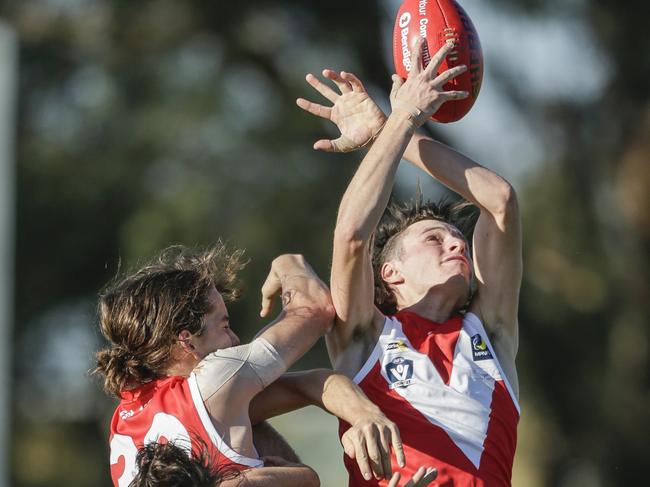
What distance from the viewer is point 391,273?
5.13m

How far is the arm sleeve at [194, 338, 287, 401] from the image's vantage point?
4.20m

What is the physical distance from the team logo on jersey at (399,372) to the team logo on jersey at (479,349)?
0.26 m

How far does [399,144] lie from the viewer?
15.0 ft

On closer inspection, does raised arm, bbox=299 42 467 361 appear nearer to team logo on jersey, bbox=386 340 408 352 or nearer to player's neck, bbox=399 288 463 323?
team logo on jersey, bbox=386 340 408 352

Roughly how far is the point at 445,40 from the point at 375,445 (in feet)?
5.67

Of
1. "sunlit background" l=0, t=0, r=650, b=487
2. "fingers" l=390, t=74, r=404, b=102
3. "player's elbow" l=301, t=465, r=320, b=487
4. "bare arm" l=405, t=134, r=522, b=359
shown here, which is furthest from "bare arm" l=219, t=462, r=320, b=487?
"sunlit background" l=0, t=0, r=650, b=487

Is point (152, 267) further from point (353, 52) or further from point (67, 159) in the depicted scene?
point (67, 159)

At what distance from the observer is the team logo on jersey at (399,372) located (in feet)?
15.5

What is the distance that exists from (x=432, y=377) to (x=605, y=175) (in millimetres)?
12417

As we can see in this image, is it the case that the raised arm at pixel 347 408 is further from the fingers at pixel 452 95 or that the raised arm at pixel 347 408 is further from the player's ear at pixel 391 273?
the fingers at pixel 452 95

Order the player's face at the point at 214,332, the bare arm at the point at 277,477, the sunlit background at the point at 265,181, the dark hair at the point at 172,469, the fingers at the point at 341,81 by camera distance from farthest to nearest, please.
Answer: the sunlit background at the point at 265,181 → the fingers at the point at 341,81 → the player's face at the point at 214,332 → the bare arm at the point at 277,477 → the dark hair at the point at 172,469

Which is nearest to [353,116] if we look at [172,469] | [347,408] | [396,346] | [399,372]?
[396,346]

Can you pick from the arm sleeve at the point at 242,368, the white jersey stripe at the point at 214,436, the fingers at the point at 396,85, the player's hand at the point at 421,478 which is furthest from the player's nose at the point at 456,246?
the white jersey stripe at the point at 214,436

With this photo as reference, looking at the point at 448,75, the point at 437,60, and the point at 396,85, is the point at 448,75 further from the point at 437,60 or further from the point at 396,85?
the point at 396,85
